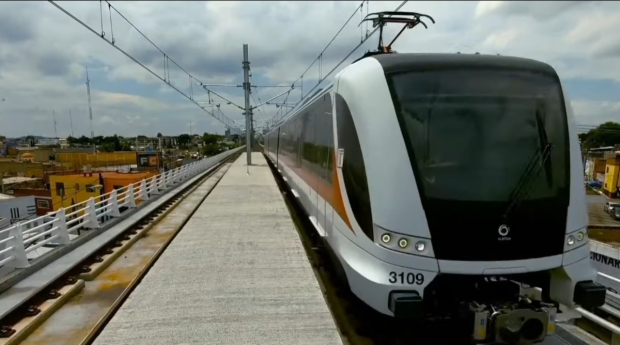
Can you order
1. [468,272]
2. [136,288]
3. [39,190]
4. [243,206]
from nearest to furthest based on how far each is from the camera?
1. [468,272]
2. [136,288]
3. [243,206]
4. [39,190]

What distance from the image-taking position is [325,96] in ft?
18.4

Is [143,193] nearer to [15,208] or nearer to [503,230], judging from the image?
[15,208]

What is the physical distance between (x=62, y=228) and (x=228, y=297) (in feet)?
11.8

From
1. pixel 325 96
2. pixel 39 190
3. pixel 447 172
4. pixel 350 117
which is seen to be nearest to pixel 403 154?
pixel 447 172

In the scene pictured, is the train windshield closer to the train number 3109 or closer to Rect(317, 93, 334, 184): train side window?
the train number 3109

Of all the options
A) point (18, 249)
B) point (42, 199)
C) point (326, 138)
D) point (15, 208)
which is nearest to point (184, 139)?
point (42, 199)

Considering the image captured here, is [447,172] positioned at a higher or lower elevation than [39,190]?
higher

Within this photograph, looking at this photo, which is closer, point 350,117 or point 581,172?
point 581,172

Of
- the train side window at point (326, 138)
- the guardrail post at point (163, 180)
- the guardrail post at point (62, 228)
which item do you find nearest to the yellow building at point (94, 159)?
the guardrail post at point (163, 180)

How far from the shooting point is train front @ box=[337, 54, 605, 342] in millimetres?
3393

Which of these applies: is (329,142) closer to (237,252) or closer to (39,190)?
(237,252)

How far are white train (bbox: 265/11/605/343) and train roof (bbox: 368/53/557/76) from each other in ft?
0.04

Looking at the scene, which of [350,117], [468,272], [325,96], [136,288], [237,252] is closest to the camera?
[468,272]

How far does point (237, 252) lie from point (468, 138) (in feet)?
15.4
